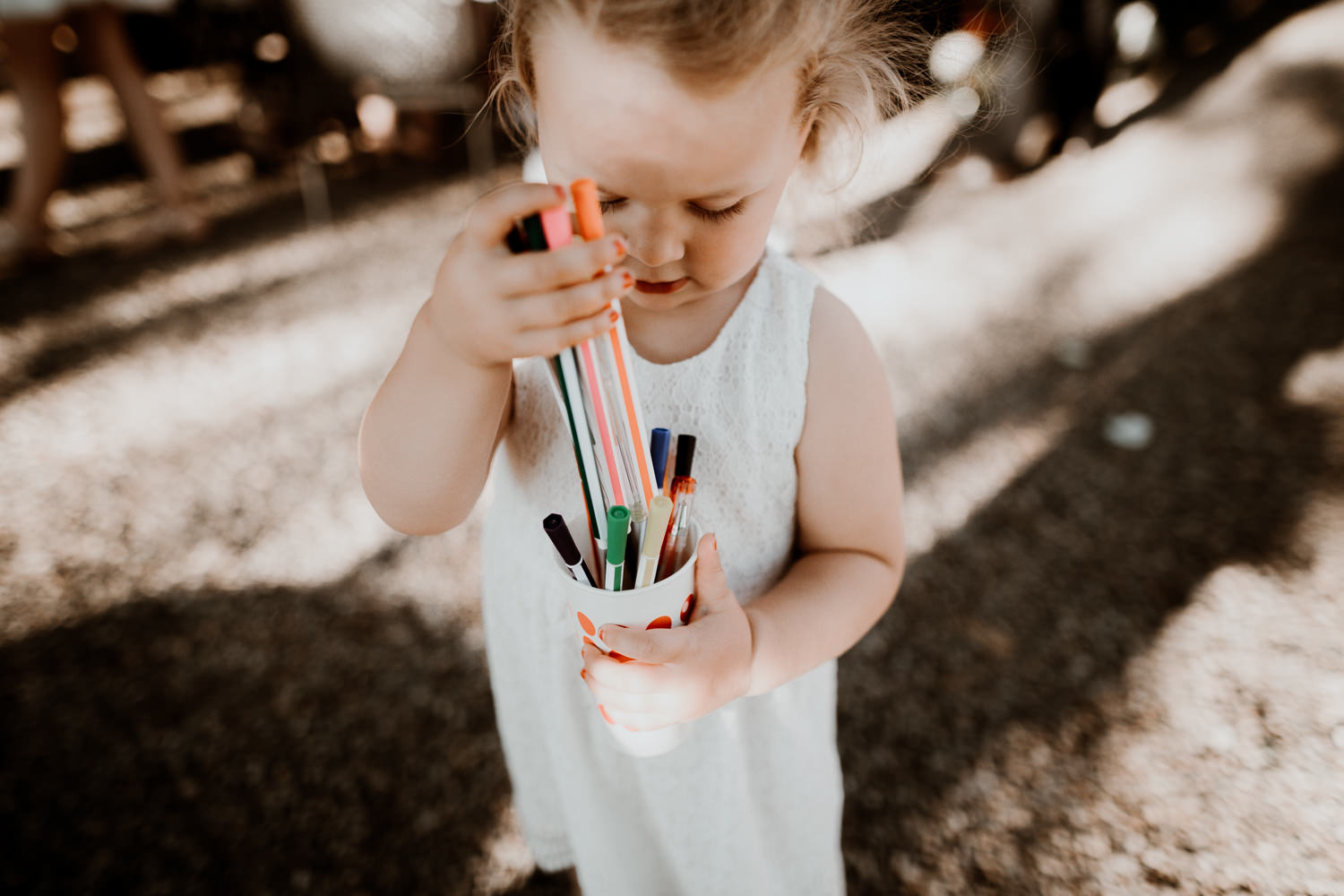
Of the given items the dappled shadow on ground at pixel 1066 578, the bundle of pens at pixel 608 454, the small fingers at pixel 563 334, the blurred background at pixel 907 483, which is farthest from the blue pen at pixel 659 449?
the dappled shadow on ground at pixel 1066 578

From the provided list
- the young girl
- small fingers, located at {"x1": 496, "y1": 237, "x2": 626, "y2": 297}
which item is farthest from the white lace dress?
small fingers, located at {"x1": 496, "y1": 237, "x2": 626, "y2": 297}

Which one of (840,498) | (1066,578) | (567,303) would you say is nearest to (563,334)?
(567,303)

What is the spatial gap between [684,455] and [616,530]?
0.30 feet

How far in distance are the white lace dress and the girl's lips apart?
0.08m

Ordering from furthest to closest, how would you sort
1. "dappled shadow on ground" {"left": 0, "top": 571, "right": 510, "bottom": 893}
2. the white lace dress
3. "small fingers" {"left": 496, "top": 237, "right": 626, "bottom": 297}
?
"dappled shadow on ground" {"left": 0, "top": 571, "right": 510, "bottom": 893}
the white lace dress
"small fingers" {"left": 496, "top": 237, "right": 626, "bottom": 297}

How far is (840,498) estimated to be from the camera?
57 cm

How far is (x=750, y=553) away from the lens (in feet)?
1.97

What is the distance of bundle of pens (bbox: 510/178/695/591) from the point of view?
1.14 ft

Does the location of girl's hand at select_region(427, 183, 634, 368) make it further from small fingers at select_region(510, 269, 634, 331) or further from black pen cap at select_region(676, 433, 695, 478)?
black pen cap at select_region(676, 433, 695, 478)

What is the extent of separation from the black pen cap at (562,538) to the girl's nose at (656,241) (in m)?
0.16

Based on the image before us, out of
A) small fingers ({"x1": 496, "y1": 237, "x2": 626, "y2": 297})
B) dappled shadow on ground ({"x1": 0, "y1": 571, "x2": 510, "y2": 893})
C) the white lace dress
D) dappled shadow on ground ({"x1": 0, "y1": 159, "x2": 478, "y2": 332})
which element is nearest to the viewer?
small fingers ({"x1": 496, "y1": 237, "x2": 626, "y2": 297})

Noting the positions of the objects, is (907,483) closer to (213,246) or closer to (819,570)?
(819,570)

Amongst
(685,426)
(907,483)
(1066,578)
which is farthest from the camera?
(907,483)

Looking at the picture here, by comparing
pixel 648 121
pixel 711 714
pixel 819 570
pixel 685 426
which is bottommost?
pixel 711 714
